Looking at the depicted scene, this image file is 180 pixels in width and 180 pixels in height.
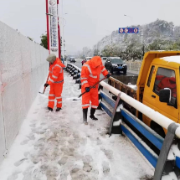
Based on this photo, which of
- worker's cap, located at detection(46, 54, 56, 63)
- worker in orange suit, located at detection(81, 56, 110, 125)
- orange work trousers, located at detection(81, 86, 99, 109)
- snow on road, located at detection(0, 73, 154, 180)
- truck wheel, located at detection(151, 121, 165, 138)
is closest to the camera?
snow on road, located at detection(0, 73, 154, 180)

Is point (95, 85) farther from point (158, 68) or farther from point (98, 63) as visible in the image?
point (158, 68)

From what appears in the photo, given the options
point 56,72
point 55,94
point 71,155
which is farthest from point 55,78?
point 71,155

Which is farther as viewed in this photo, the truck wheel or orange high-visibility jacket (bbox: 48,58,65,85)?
orange high-visibility jacket (bbox: 48,58,65,85)

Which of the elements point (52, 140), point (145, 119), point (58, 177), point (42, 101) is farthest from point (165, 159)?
point (42, 101)

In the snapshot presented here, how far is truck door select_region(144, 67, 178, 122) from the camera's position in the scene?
301 centimetres

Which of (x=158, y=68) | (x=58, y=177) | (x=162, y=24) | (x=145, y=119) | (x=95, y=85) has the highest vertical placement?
(x=162, y=24)

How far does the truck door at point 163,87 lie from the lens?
3012mm

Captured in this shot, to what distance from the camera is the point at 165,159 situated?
2301 millimetres

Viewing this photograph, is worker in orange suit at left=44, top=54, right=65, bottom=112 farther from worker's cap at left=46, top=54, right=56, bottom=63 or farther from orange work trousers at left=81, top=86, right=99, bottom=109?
orange work trousers at left=81, top=86, right=99, bottom=109

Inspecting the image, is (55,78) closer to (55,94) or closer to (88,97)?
(55,94)

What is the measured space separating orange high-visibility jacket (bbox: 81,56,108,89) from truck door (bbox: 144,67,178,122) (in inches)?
55.0

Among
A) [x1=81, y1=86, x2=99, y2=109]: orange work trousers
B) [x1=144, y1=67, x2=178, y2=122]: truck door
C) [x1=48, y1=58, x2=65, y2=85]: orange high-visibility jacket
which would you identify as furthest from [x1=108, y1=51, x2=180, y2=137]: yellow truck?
[x1=48, y1=58, x2=65, y2=85]: orange high-visibility jacket

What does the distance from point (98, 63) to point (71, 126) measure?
1605 millimetres

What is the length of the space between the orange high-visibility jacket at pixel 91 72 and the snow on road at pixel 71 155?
1.01 meters
